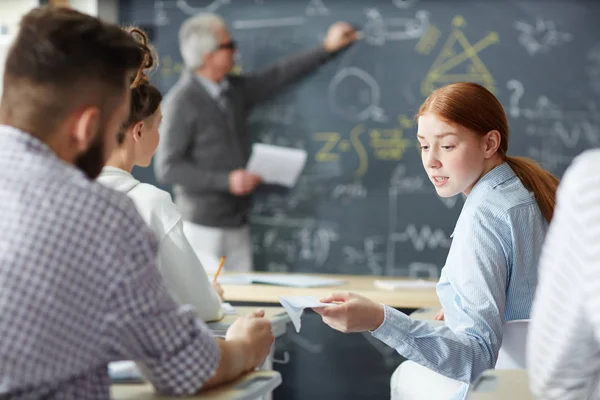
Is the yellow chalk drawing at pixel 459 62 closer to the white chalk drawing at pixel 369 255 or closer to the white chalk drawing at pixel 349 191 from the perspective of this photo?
the white chalk drawing at pixel 349 191

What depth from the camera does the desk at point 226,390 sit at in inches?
49.9

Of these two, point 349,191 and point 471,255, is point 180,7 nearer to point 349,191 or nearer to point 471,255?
point 349,191

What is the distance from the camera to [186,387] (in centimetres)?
118

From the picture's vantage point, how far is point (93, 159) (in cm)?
116

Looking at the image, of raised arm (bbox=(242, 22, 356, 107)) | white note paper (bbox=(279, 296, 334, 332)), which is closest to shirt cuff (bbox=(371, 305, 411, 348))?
white note paper (bbox=(279, 296, 334, 332))

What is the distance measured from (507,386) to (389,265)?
2946 millimetres

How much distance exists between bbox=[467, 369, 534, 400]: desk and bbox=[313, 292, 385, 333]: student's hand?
31 centimetres

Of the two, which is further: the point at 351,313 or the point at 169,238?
the point at 169,238

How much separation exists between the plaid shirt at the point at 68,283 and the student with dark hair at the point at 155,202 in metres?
0.76

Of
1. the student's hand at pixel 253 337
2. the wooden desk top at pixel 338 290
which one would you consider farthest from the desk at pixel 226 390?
the wooden desk top at pixel 338 290

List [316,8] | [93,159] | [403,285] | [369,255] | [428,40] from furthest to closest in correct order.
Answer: [316,8] < [369,255] < [428,40] < [403,285] < [93,159]

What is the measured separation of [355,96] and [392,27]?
438mm

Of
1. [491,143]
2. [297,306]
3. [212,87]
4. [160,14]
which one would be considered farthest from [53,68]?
[160,14]

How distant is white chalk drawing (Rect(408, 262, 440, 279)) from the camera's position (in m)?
4.23
